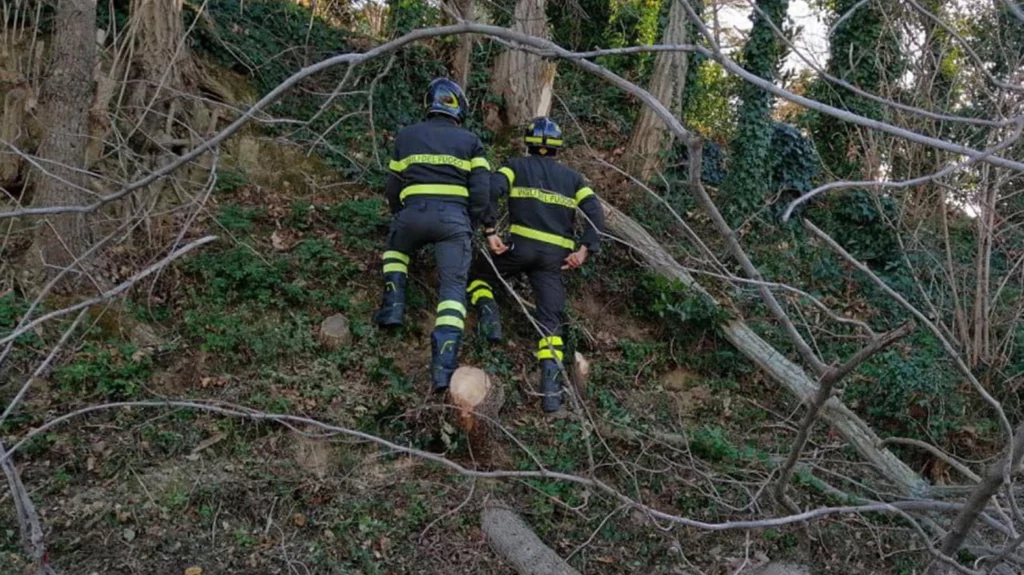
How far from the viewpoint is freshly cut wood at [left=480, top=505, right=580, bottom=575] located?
4.53m

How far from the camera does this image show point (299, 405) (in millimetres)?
5293

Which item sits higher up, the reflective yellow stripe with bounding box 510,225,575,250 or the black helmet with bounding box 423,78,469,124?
the black helmet with bounding box 423,78,469,124

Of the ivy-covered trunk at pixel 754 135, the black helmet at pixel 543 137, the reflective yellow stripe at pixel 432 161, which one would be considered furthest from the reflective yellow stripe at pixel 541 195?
the ivy-covered trunk at pixel 754 135

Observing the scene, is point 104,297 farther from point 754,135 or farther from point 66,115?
point 754,135

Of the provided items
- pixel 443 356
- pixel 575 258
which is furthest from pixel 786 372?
pixel 443 356

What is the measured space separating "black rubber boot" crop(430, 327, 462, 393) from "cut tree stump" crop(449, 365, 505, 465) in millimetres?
73

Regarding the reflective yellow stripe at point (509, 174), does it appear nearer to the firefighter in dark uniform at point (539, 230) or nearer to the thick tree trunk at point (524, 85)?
the firefighter in dark uniform at point (539, 230)

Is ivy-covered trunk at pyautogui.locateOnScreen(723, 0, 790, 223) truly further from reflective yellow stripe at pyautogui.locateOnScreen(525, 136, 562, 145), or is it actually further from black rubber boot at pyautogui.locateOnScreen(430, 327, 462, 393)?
black rubber boot at pyautogui.locateOnScreen(430, 327, 462, 393)

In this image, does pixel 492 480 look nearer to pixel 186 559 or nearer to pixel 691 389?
pixel 186 559

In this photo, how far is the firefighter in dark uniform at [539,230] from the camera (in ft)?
20.3

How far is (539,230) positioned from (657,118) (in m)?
4.28

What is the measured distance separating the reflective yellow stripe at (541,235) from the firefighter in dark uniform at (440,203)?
38cm

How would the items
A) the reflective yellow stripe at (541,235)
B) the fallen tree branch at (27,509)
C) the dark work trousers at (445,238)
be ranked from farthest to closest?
the reflective yellow stripe at (541,235), the dark work trousers at (445,238), the fallen tree branch at (27,509)

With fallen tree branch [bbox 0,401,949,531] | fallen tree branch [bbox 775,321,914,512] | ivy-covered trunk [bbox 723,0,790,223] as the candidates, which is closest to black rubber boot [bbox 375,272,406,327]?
fallen tree branch [bbox 0,401,949,531]
